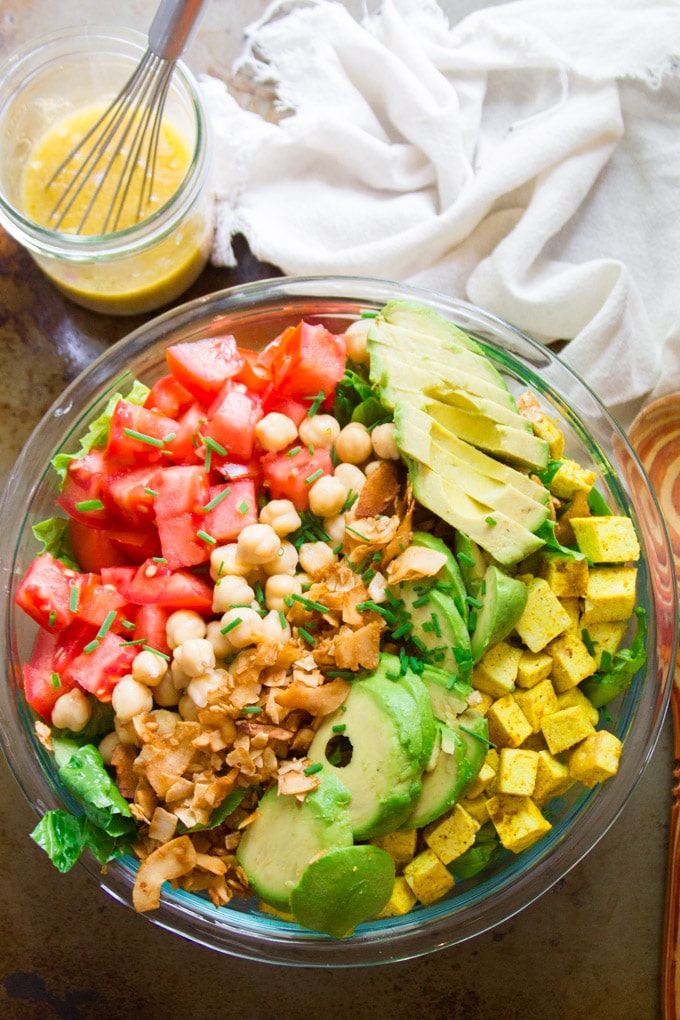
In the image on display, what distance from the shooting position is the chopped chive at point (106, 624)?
1.63m

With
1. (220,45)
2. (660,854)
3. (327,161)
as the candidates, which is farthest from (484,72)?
(660,854)

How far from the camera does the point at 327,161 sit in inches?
84.4

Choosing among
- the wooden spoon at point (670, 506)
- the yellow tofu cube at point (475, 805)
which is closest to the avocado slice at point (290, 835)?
the yellow tofu cube at point (475, 805)

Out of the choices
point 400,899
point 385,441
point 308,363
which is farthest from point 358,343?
point 400,899

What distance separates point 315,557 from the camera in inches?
66.2

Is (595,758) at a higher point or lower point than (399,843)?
higher

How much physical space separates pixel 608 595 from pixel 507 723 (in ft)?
0.97

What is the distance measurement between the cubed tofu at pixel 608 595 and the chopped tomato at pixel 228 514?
63 cm

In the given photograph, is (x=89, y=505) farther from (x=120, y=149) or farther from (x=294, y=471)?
(x=120, y=149)

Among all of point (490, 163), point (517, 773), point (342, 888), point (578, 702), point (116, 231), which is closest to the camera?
point (342, 888)

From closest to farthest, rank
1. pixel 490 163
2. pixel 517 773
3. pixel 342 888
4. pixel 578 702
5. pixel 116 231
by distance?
pixel 342 888, pixel 517 773, pixel 578 702, pixel 116 231, pixel 490 163

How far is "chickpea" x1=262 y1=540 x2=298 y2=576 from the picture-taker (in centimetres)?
167

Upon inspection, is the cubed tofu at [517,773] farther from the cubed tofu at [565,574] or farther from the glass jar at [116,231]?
the glass jar at [116,231]

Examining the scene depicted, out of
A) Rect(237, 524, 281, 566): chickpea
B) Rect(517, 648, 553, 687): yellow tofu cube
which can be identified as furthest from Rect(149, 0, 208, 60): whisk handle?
Rect(517, 648, 553, 687): yellow tofu cube
